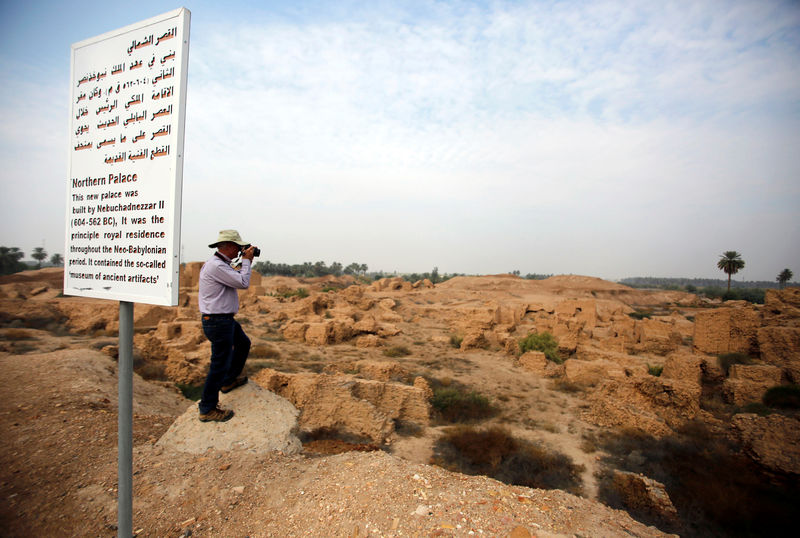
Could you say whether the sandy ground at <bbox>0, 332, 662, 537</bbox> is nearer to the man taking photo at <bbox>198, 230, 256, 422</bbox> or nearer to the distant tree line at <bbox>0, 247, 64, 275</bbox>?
the man taking photo at <bbox>198, 230, 256, 422</bbox>

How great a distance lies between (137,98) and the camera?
170cm

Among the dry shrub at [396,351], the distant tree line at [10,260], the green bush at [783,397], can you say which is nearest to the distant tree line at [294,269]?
the distant tree line at [10,260]

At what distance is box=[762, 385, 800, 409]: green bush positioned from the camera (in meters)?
6.41

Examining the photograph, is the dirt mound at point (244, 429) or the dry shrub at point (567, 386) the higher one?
the dirt mound at point (244, 429)

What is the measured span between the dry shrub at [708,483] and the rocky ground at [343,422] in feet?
0.57

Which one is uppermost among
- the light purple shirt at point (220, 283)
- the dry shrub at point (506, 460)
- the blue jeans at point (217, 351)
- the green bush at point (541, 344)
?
the light purple shirt at point (220, 283)

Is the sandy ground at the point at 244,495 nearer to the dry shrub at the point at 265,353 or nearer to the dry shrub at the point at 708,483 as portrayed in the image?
the dry shrub at the point at 708,483

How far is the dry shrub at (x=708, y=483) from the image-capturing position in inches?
147

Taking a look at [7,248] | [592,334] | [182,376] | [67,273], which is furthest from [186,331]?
[7,248]

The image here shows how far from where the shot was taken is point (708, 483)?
14.6ft

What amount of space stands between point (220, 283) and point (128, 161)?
1.78 meters

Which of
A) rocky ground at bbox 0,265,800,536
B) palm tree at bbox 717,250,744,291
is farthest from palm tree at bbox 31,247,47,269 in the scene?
palm tree at bbox 717,250,744,291

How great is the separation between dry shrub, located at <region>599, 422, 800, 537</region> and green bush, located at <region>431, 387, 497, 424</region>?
2.14 m

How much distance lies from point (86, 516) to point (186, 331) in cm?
866
